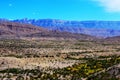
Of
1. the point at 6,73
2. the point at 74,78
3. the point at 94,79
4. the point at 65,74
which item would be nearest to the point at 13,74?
the point at 6,73

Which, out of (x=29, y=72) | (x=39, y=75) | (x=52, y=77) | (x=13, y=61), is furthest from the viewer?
(x=13, y=61)

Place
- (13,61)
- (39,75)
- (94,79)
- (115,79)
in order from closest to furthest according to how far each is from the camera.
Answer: (115,79) < (94,79) < (39,75) < (13,61)

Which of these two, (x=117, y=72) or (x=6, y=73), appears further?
(x=6, y=73)

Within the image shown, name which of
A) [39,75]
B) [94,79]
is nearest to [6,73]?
[39,75]

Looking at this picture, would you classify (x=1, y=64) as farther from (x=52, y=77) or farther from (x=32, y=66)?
(x=52, y=77)

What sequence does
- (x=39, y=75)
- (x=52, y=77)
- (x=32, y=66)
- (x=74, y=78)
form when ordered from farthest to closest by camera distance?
1. (x=32, y=66)
2. (x=39, y=75)
3. (x=52, y=77)
4. (x=74, y=78)

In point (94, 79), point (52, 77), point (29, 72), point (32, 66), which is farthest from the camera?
point (32, 66)

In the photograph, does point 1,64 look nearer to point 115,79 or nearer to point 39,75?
point 39,75

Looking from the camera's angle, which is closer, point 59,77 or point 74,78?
point 74,78
